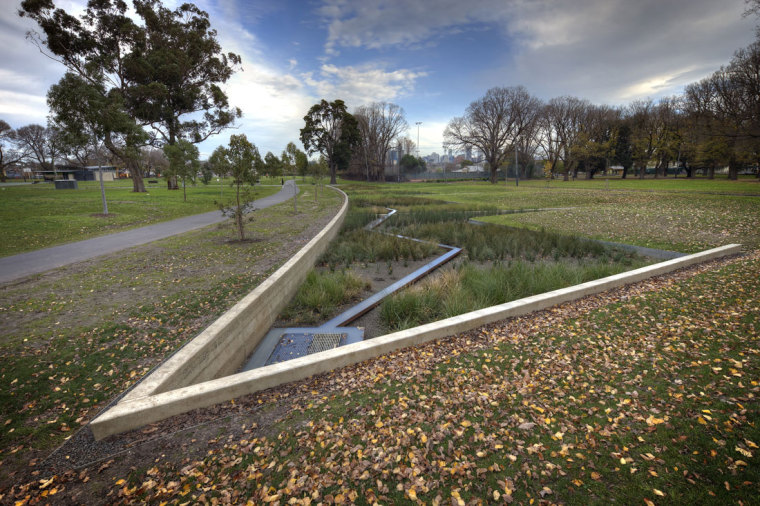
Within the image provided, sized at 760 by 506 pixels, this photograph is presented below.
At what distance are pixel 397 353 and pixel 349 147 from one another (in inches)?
2113

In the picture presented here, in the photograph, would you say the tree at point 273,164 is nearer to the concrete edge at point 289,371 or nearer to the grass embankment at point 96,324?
the grass embankment at point 96,324

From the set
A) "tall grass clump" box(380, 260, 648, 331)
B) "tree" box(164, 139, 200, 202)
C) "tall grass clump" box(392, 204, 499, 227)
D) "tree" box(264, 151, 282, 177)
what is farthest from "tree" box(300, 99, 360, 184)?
"tall grass clump" box(380, 260, 648, 331)

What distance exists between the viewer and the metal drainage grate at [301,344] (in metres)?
4.56

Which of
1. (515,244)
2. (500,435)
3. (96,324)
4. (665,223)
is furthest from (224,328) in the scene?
(665,223)

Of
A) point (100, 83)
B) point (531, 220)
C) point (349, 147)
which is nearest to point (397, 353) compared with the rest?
point (531, 220)

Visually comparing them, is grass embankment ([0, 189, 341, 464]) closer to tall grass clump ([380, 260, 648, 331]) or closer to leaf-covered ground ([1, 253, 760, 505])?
leaf-covered ground ([1, 253, 760, 505])

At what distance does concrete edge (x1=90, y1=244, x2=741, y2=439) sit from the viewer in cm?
281

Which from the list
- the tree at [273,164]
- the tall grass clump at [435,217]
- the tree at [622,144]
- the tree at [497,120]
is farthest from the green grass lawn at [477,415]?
the tree at [622,144]

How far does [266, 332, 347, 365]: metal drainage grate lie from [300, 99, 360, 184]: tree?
4918 centimetres

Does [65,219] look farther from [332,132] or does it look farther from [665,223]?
[332,132]

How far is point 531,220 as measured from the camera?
14203 mm

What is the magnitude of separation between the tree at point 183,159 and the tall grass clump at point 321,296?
2109 cm

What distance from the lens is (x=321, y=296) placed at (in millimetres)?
6176

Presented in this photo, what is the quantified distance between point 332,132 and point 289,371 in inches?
2127
